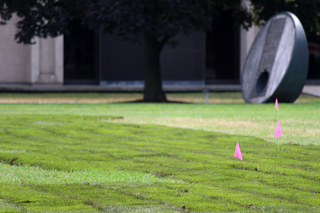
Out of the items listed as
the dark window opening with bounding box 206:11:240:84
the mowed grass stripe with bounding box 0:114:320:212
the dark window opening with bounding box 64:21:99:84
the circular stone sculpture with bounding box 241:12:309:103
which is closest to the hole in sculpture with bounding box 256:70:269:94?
the circular stone sculpture with bounding box 241:12:309:103

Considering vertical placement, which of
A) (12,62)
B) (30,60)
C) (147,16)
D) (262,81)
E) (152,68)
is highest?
(147,16)

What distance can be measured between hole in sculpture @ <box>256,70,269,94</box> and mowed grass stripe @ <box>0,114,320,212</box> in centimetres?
1022

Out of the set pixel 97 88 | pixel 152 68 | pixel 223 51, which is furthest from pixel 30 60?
pixel 223 51

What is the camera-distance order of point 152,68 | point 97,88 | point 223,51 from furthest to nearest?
1. point 223,51
2. point 97,88
3. point 152,68

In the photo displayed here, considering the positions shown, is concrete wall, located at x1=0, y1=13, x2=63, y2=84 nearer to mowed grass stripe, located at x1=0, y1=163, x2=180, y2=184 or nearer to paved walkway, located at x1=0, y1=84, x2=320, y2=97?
paved walkway, located at x1=0, y1=84, x2=320, y2=97

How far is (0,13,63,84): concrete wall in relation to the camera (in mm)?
30656

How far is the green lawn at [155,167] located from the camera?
15.6ft

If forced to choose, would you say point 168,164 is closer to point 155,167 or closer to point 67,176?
point 155,167

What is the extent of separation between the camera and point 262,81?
2106 cm

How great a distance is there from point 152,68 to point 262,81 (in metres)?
4.81

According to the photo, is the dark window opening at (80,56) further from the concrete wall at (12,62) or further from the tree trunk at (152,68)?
the tree trunk at (152,68)

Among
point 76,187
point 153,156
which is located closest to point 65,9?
point 153,156

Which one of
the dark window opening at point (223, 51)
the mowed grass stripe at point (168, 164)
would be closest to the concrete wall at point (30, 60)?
the dark window opening at point (223, 51)

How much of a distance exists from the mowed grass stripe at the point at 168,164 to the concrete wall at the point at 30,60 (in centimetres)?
1966
